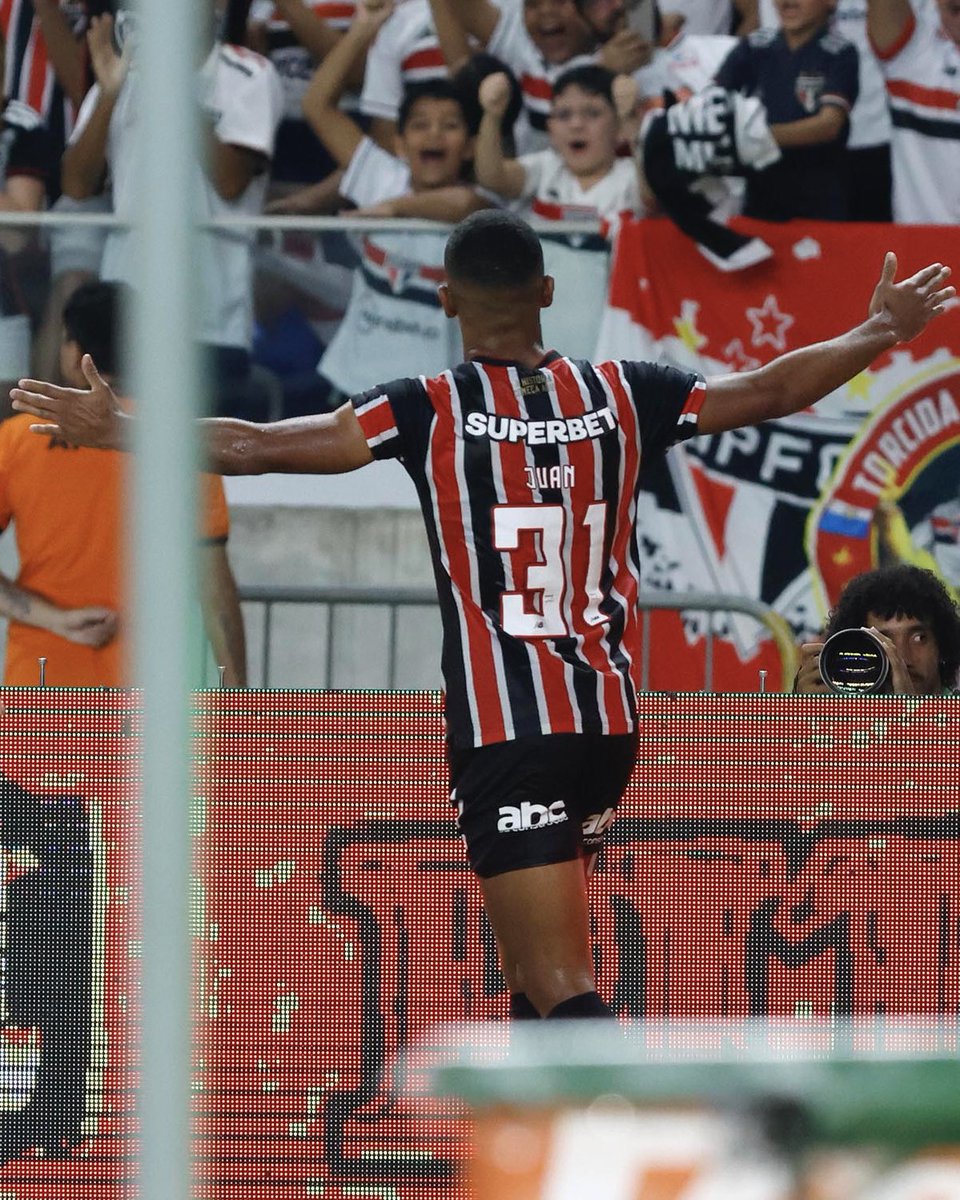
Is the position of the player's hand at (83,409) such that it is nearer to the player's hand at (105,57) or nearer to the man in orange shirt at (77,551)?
the man in orange shirt at (77,551)

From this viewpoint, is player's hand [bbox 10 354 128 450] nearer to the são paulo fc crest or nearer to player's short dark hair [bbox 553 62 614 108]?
the são paulo fc crest

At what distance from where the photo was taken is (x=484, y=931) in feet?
16.1

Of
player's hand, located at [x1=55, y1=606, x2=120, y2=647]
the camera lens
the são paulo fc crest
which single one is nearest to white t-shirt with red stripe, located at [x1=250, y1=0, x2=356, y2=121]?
the são paulo fc crest

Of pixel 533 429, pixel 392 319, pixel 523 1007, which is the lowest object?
pixel 523 1007

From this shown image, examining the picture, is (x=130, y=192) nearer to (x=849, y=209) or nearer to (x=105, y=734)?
(x=849, y=209)

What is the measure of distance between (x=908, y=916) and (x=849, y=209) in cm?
413

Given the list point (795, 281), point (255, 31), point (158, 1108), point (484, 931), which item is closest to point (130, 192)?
point (255, 31)

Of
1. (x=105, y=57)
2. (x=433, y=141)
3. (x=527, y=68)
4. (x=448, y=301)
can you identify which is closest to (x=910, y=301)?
(x=448, y=301)

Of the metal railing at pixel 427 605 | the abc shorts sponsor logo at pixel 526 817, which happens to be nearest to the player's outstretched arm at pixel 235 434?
the abc shorts sponsor logo at pixel 526 817

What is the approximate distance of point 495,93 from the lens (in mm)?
8422

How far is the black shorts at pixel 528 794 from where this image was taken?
396 cm

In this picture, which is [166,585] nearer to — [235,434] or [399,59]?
[235,434]

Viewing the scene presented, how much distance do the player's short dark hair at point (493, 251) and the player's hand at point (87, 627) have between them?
2.77 m

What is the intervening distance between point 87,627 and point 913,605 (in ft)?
8.88
